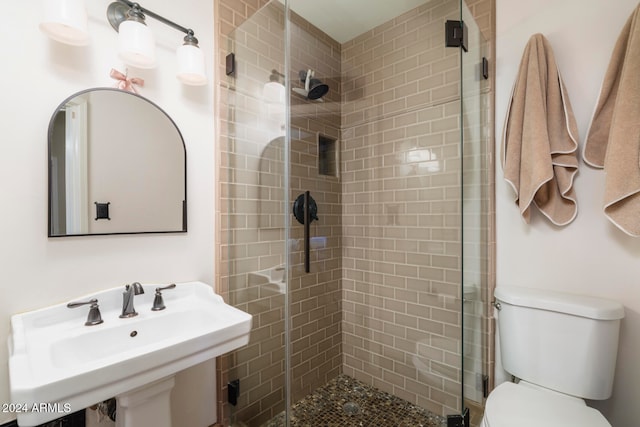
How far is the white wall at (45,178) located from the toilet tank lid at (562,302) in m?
1.60

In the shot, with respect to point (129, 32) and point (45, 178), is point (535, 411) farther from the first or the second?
point (129, 32)

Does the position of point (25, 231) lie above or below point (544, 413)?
above

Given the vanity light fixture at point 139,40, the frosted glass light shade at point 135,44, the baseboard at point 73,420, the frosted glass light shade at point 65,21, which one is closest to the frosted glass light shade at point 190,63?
the vanity light fixture at point 139,40

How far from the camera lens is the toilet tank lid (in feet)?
3.84

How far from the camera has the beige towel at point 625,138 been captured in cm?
111

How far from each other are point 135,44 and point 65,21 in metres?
0.22

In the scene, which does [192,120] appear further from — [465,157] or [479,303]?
[479,303]

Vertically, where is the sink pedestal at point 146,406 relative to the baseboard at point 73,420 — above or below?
above

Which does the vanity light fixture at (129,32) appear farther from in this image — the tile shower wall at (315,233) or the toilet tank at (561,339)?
the toilet tank at (561,339)

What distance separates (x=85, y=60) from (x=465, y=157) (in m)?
1.80

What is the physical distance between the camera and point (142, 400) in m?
1.00

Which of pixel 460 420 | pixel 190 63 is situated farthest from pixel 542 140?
pixel 190 63

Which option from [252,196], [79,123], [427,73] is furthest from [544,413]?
[79,123]

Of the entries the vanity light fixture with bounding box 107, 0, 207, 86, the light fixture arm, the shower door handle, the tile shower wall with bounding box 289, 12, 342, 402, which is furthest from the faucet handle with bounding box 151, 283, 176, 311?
the light fixture arm
